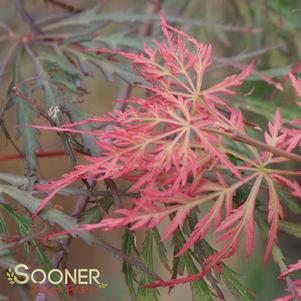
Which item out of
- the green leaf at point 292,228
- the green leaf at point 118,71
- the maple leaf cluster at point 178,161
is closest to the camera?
the maple leaf cluster at point 178,161

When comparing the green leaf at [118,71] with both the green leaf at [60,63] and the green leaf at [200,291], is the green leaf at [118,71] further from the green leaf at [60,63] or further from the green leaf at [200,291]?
the green leaf at [200,291]

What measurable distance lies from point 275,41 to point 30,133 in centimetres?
49

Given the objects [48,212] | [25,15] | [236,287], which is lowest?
[236,287]

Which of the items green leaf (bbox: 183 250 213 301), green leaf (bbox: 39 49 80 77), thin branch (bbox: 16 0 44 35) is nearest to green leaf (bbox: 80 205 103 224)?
green leaf (bbox: 183 250 213 301)

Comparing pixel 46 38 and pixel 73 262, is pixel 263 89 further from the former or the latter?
pixel 73 262

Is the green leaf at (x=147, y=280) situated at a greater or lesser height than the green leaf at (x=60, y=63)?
lesser

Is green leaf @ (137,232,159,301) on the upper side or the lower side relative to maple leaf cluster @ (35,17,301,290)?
lower

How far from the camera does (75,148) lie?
0.56 metres

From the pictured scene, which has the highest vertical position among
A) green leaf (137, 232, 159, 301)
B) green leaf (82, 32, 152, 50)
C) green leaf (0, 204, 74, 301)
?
green leaf (82, 32, 152, 50)

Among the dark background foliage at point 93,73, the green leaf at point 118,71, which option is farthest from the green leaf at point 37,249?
the green leaf at point 118,71

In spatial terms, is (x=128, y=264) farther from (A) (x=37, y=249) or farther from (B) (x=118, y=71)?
(B) (x=118, y=71)

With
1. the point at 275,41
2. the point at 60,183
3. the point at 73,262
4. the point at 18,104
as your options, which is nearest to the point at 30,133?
the point at 18,104

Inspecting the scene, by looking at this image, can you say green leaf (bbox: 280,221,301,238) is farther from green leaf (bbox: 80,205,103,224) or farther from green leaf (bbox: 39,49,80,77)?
green leaf (bbox: 39,49,80,77)

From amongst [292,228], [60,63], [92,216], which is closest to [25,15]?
[60,63]
